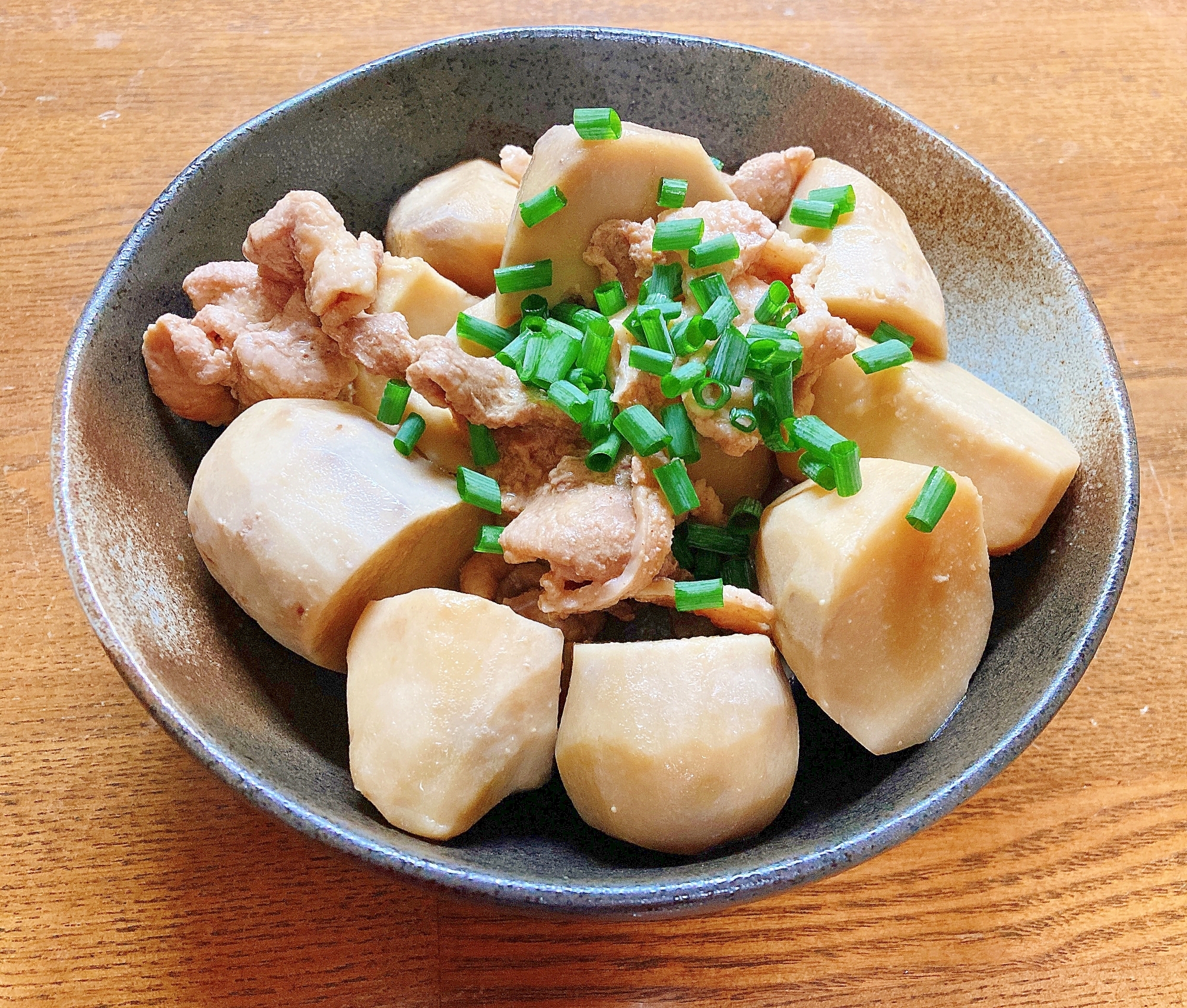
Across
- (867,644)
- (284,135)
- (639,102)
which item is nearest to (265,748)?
(867,644)

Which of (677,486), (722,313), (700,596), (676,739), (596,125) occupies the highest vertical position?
(596,125)

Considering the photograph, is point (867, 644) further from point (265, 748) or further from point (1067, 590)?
point (265, 748)

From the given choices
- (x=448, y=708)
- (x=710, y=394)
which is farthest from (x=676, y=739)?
(x=710, y=394)

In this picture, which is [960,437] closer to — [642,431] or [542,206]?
[642,431]

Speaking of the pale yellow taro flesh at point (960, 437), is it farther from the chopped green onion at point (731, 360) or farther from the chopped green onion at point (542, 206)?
the chopped green onion at point (542, 206)

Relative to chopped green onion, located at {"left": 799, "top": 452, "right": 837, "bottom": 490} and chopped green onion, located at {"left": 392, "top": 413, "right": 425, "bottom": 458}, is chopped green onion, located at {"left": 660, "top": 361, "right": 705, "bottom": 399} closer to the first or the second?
chopped green onion, located at {"left": 799, "top": 452, "right": 837, "bottom": 490}

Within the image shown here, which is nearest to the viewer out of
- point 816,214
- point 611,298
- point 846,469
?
point 846,469

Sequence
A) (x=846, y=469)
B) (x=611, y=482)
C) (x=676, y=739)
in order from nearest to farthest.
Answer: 1. (x=676, y=739)
2. (x=846, y=469)
3. (x=611, y=482)

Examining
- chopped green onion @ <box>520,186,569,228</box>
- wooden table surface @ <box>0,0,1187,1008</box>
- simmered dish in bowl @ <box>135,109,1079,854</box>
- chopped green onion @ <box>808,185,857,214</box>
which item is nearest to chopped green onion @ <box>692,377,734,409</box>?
simmered dish in bowl @ <box>135,109,1079,854</box>
